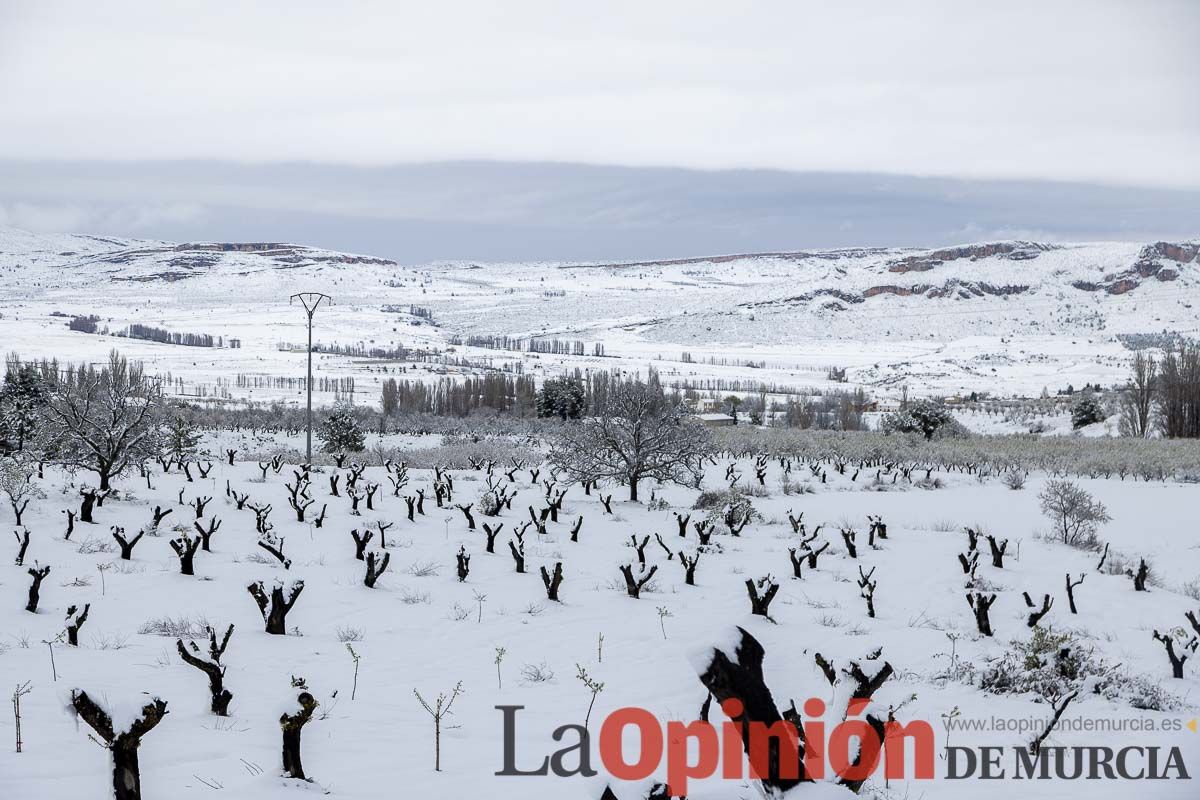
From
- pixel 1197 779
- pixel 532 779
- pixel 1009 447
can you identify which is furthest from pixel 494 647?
pixel 1009 447

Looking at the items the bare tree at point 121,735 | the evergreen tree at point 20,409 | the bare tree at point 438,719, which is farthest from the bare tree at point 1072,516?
the evergreen tree at point 20,409

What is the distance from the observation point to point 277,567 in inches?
550

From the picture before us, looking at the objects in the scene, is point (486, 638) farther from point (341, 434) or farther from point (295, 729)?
point (341, 434)

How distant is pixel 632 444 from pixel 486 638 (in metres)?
14.8

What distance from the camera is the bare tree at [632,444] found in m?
24.4

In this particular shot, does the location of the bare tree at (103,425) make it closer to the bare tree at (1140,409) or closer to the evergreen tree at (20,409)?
the evergreen tree at (20,409)

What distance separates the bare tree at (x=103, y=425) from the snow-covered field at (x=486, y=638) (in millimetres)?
1052

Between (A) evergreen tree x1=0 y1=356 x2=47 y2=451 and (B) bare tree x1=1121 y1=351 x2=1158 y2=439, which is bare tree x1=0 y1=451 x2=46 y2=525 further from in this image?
(B) bare tree x1=1121 y1=351 x2=1158 y2=439

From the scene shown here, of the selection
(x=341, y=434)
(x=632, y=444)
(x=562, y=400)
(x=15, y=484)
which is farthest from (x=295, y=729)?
(x=562, y=400)

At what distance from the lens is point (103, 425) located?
19.9m

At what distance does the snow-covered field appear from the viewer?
19.0ft

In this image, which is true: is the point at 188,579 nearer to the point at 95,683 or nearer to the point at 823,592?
the point at 95,683

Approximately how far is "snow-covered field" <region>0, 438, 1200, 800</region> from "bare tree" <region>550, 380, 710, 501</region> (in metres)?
3.19

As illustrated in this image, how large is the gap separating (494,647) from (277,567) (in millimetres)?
6118
